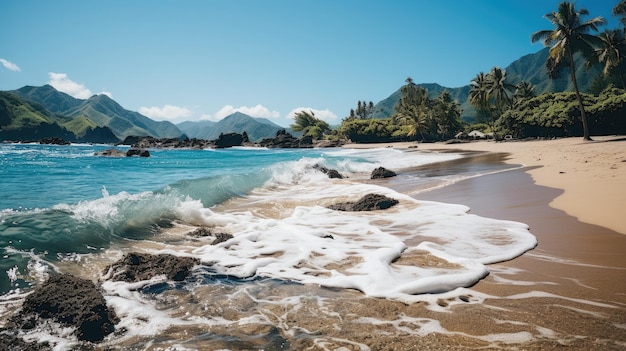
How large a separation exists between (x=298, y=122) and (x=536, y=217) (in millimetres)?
104220

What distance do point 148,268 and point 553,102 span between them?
52.1 m

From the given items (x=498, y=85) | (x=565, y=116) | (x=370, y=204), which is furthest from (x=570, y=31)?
(x=370, y=204)

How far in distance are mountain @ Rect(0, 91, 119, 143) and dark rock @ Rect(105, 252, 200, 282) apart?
164716 millimetres

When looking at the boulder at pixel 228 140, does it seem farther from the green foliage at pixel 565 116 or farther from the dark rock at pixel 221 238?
the dark rock at pixel 221 238

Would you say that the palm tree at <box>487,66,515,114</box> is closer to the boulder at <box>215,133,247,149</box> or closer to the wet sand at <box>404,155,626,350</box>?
the wet sand at <box>404,155,626,350</box>

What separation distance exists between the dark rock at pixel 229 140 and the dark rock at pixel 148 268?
85892 millimetres

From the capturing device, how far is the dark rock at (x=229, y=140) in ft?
287

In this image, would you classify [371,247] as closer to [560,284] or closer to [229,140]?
[560,284]

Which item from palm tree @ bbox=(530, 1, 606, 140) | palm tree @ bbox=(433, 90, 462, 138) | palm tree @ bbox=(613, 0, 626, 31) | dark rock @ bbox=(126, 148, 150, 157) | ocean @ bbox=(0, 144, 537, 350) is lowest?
ocean @ bbox=(0, 144, 537, 350)

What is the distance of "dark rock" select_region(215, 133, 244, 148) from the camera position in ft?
287

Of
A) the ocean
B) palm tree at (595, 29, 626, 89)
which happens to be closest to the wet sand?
the ocean

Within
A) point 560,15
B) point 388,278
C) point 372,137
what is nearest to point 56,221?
point 388,278

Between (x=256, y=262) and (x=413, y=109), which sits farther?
(x=413, y=109)

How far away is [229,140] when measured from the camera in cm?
9081
